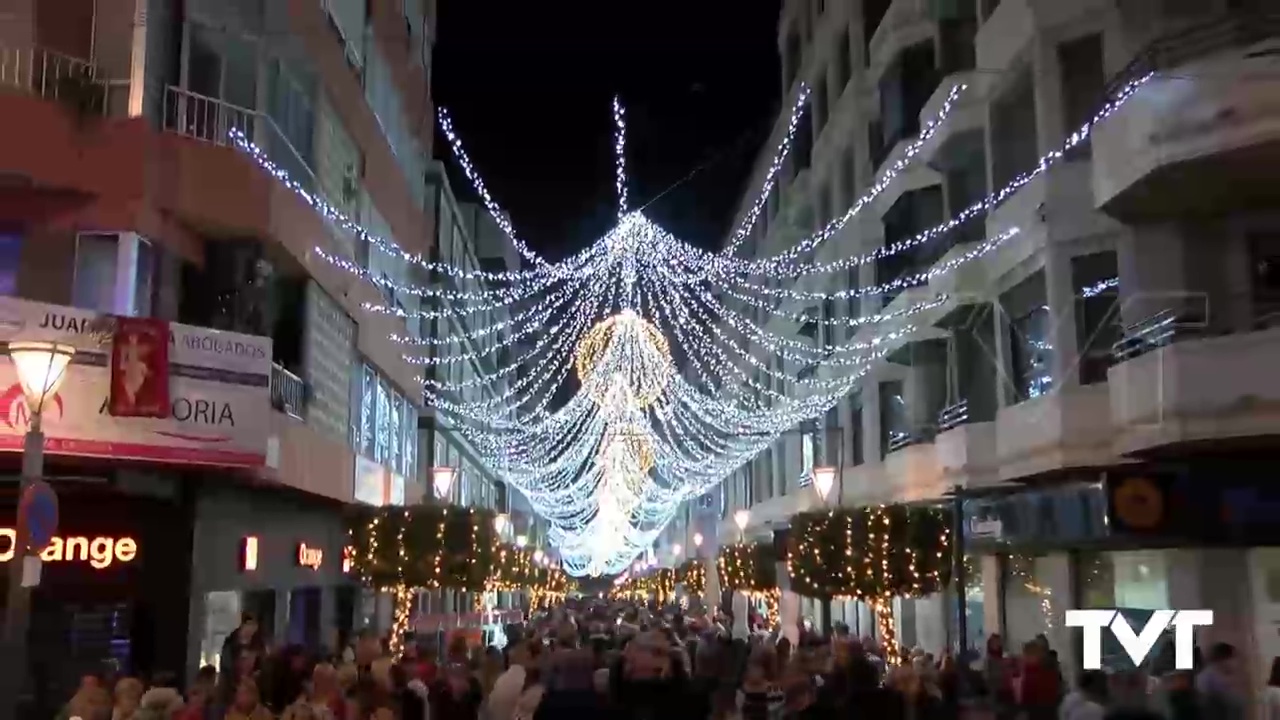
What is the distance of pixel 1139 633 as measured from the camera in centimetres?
1241

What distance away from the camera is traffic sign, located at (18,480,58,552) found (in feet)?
32.3

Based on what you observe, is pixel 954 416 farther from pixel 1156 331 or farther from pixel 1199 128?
pixel 1199 128

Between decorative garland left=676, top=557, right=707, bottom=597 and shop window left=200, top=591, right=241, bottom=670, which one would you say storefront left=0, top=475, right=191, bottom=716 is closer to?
shop window left=200, top=591, right=241, bottom=670

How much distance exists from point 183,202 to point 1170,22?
14.5 meters

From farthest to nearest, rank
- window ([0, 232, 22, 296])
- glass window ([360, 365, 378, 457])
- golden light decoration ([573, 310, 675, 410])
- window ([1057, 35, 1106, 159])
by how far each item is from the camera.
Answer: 1. golden light decoration ([573, 310, 675, 410])
2. glass window ([360, 365, 378, 457])
3. window ([1057, 35, 1106, 159])
4. window ([0, 232, 22, 296])

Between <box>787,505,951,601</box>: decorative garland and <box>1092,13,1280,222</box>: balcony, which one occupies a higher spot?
<box>1092,13,1280,222</box>: balcony

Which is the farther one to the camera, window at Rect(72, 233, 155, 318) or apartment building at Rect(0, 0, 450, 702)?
window at Rect(72, 233, 155, 318)

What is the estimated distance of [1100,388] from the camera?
19062 mm

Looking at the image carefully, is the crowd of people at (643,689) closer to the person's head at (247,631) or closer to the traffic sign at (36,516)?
the person's head at (247,631)

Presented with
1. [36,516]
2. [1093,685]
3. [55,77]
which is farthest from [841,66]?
[36,516]

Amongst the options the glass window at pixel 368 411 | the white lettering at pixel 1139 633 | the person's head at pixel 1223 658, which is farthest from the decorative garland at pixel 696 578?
the person's head at pixel 1223 658

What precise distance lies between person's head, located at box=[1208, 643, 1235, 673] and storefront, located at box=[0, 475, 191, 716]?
43.6 ft

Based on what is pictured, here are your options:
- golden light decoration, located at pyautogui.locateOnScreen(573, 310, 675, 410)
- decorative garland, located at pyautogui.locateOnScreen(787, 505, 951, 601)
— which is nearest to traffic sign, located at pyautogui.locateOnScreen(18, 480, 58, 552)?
decorative garland, located at pyautogui.locateOnScreen(787, 505, 951, 601)

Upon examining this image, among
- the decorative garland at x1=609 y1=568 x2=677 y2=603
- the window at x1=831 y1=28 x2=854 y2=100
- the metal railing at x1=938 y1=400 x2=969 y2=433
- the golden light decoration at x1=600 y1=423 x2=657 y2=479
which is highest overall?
the window at x1=831 y1=28 x2=854 y2=100
